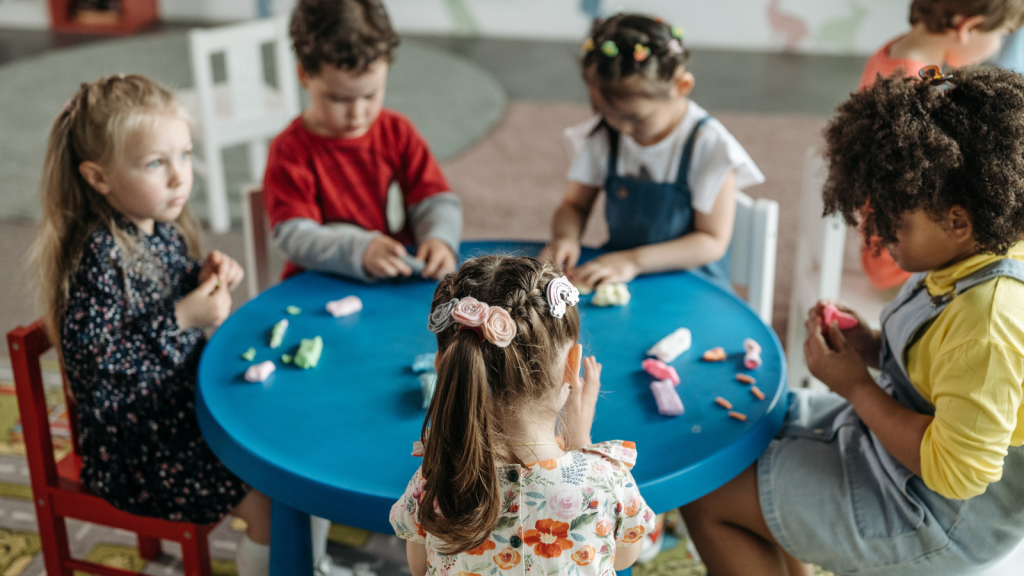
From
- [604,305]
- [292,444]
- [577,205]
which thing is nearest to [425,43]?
[577,205]

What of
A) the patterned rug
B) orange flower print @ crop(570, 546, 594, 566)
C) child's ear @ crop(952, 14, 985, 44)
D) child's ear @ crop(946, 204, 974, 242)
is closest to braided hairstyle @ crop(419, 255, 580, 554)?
orange flower print @ crop(570, 546, 594, 566)

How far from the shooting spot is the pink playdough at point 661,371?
1334 millimetres

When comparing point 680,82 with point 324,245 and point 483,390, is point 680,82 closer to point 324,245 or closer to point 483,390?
point 324,245

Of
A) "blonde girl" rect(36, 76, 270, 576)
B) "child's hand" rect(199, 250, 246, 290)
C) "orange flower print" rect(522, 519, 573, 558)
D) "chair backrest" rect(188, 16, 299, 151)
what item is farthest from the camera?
"chair backrest" rect(188, 16, 299, 151)

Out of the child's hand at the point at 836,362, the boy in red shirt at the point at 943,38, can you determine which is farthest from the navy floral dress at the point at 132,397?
the boy in red shirt at the point at 943,38

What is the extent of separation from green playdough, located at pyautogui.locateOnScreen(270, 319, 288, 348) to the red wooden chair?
32 cm

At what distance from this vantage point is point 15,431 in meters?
2.17

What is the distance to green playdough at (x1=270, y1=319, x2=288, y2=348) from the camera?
1.45 m

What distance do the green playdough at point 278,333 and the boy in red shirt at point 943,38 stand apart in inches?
46.3

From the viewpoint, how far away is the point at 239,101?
3232 millimetres

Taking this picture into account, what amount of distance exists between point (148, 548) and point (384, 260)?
0.77 m

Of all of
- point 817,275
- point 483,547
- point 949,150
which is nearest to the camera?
point 483,547

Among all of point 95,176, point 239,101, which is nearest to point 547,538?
point 95,176

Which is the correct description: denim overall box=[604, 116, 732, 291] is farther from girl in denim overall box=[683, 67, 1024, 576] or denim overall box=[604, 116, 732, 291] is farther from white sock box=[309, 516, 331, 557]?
white sock box=[309, 516, 331, 557]
